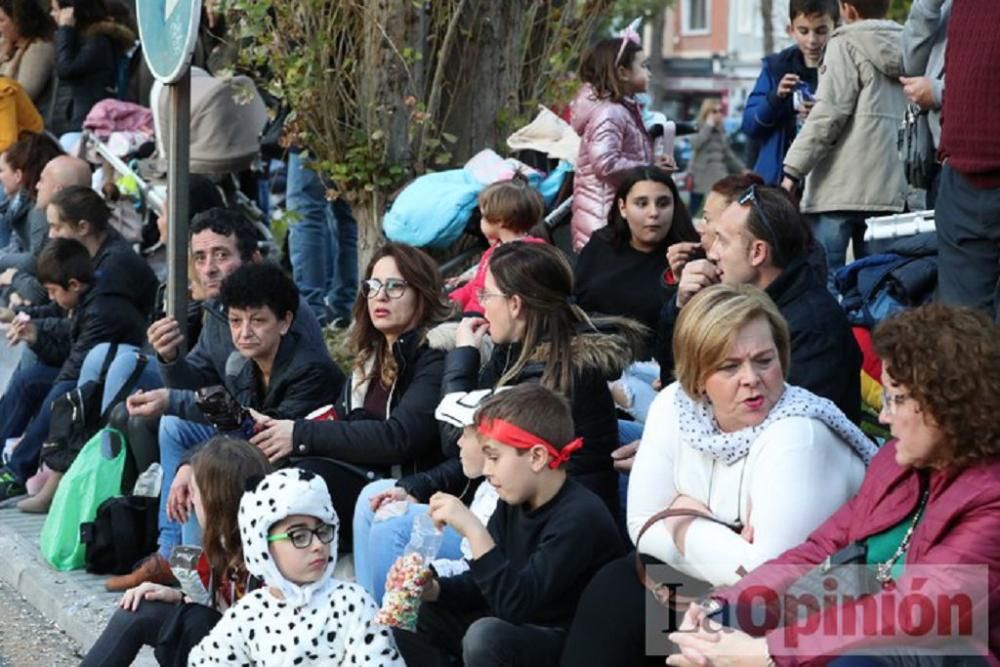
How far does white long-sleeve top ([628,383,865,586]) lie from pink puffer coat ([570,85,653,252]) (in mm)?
3634

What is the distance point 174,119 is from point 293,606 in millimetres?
2603

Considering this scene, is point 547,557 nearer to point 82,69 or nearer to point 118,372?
point 118,372

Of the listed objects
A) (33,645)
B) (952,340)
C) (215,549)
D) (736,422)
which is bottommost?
(33,645)

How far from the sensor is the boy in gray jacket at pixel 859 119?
26.0ft

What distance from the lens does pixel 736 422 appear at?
16.0 ft

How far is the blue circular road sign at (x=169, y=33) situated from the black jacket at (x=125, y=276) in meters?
1.77

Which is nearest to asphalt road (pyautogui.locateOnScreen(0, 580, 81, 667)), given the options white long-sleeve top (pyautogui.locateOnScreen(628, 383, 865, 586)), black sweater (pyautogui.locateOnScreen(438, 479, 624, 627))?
black sweater (pyautogui.locateOnScreen(438, 479, 624, 627))

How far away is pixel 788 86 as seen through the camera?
8.73 metres

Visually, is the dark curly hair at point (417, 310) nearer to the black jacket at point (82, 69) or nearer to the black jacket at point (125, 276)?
the black jacket at point (125, 276)

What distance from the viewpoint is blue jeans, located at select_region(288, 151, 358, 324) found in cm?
1094

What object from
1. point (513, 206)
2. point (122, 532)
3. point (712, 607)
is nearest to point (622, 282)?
point (513, 206)

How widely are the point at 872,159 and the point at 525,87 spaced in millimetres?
2228

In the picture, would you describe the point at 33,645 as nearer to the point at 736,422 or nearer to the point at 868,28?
the point at 736,422

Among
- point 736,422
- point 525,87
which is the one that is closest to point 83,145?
point 525,87
